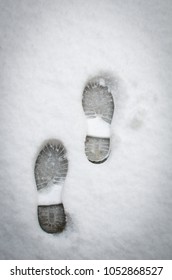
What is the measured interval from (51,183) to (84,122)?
264 mm

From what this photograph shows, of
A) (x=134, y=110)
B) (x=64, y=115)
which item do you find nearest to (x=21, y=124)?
(x=64, y=115)

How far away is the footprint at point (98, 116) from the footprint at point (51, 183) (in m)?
0.11

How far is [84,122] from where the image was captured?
111 cm

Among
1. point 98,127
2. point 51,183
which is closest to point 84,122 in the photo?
point 98,127

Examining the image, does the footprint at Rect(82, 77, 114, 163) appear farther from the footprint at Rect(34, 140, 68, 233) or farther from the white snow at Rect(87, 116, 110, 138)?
the footprint at Rect(34, 140, 68, 233)

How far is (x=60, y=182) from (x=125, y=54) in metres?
0.54

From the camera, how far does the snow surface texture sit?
1080 millimetres

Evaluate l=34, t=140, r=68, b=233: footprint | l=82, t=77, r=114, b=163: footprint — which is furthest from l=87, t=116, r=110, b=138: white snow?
l=34, t=140, r=68, b=233: footprint

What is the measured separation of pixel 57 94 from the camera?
111cm

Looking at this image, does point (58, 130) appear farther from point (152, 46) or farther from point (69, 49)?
point (152, 46)

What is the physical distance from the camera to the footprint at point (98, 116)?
103 cm

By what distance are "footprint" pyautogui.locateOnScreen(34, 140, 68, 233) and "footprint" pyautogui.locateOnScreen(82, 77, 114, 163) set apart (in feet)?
0.37

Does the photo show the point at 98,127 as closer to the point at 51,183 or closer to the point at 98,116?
the point at 98,116
